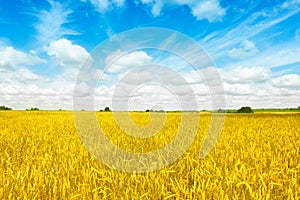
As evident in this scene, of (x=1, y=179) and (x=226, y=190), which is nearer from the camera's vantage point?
(x=226, y=190)

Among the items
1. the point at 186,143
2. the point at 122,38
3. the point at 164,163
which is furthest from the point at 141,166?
the point at 122,38

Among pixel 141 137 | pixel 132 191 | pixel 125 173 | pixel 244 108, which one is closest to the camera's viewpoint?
pixel 132 191

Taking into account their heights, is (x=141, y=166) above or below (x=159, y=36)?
below

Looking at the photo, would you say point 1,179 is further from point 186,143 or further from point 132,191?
point 186,143

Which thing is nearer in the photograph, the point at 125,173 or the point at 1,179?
the point at 1,179

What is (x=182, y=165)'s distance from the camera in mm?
4820

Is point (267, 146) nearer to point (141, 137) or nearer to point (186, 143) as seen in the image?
point (186, 143)

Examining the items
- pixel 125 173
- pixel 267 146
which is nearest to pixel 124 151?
pixel 125 173

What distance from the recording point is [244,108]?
56938 mm

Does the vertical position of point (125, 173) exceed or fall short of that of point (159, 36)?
it falls short

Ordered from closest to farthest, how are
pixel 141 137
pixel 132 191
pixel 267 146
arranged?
pixel 132 191, pixel 267 146, pixel 141 137

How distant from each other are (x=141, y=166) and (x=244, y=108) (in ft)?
181

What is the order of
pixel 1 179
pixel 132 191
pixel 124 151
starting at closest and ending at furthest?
pixel 132 191, pixel 1 179, pixel 124 151

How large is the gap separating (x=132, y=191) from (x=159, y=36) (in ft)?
20.9
